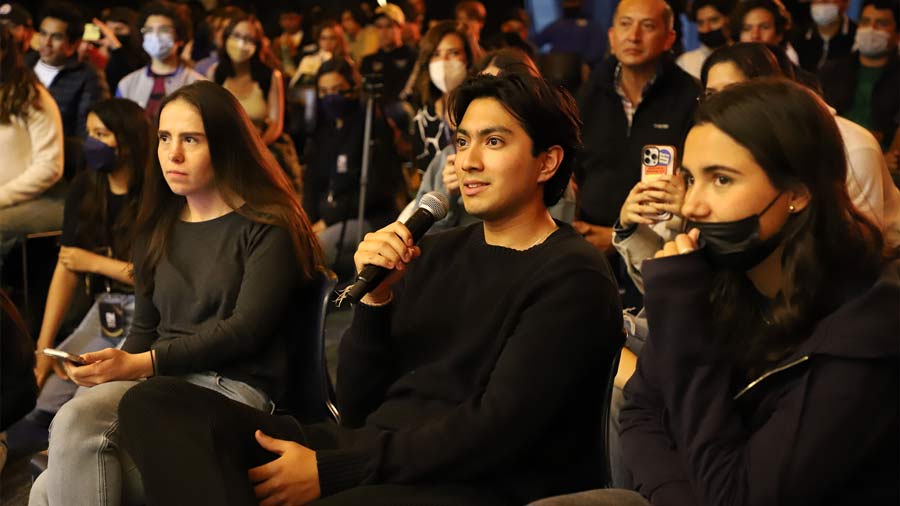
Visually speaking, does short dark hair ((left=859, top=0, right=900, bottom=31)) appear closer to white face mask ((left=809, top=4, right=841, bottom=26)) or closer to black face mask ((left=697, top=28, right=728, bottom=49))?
white face mask ((left=809, top=4, right=841, bottom=26))

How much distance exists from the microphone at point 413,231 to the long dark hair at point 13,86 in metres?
3.20

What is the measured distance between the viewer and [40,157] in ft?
15.5

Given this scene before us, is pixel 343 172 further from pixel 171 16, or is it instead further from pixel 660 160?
pixel 660 160

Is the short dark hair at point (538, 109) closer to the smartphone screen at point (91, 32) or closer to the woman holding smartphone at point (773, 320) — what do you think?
the woman holding smartphone at point (773, 320)

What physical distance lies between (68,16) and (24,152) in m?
1.10

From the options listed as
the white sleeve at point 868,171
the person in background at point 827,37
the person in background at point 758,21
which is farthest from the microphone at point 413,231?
the person in background at point 827,37

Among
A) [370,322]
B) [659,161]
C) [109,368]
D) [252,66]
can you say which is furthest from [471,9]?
[370,322]

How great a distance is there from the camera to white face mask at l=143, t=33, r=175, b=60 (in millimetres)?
5711

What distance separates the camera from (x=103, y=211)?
153 inches

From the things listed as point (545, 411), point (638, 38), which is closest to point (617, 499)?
point (545, 411)

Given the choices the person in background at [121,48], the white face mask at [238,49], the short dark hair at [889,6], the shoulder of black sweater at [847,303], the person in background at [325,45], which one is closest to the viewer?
the shoulder of black sweater at [847,303]

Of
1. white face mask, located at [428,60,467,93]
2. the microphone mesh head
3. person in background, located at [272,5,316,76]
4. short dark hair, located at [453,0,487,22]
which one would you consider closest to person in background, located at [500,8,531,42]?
short dark hair, located at [453,0,487,22]

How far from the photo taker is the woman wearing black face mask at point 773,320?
150cm

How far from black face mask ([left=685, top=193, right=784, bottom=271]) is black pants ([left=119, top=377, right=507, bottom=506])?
62cm
